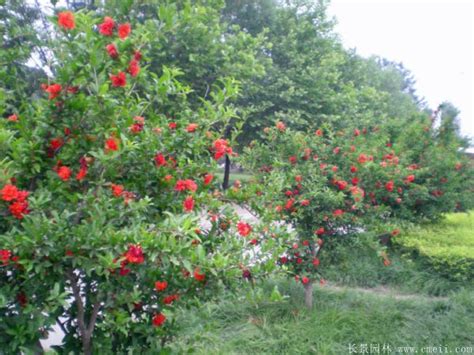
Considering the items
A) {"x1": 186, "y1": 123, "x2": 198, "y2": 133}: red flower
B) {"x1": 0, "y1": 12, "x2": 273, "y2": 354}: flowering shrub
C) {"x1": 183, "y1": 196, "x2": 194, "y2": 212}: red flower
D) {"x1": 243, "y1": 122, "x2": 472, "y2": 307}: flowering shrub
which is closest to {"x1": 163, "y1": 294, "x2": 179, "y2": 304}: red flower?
{"x1": 0, "y1": 12, "x2": 273, "y2": 354}: flowering shrub

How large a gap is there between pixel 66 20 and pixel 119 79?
30 centimetres

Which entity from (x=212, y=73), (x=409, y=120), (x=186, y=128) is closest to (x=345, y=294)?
(x=186, y=128)

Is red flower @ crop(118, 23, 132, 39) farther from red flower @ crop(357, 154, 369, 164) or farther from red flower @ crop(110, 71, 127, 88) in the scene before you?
red flower @ crop(357, 154, 369, 164)

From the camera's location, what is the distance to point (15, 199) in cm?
174

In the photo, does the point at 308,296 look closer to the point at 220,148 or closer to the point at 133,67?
the point at 220,148

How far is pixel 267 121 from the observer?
14000 mm

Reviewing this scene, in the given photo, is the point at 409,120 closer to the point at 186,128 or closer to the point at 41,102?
the point at 186,128

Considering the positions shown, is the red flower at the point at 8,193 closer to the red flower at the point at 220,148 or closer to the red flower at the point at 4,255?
the red flower at the point at 4,255

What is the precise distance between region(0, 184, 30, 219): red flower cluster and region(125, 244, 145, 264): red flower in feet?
1.47

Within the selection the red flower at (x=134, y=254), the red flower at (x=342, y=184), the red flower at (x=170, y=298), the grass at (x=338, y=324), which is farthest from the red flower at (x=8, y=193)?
the red flower at (x=342, y=184)

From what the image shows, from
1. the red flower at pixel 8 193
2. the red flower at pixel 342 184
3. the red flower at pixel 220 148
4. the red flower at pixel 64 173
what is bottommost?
the red flower at pixel 8 193

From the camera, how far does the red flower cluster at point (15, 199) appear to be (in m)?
1.68

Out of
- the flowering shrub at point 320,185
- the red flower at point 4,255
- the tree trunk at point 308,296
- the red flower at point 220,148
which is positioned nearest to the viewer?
the red flower at point 4,255

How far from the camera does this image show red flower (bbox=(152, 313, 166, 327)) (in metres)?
2.13
